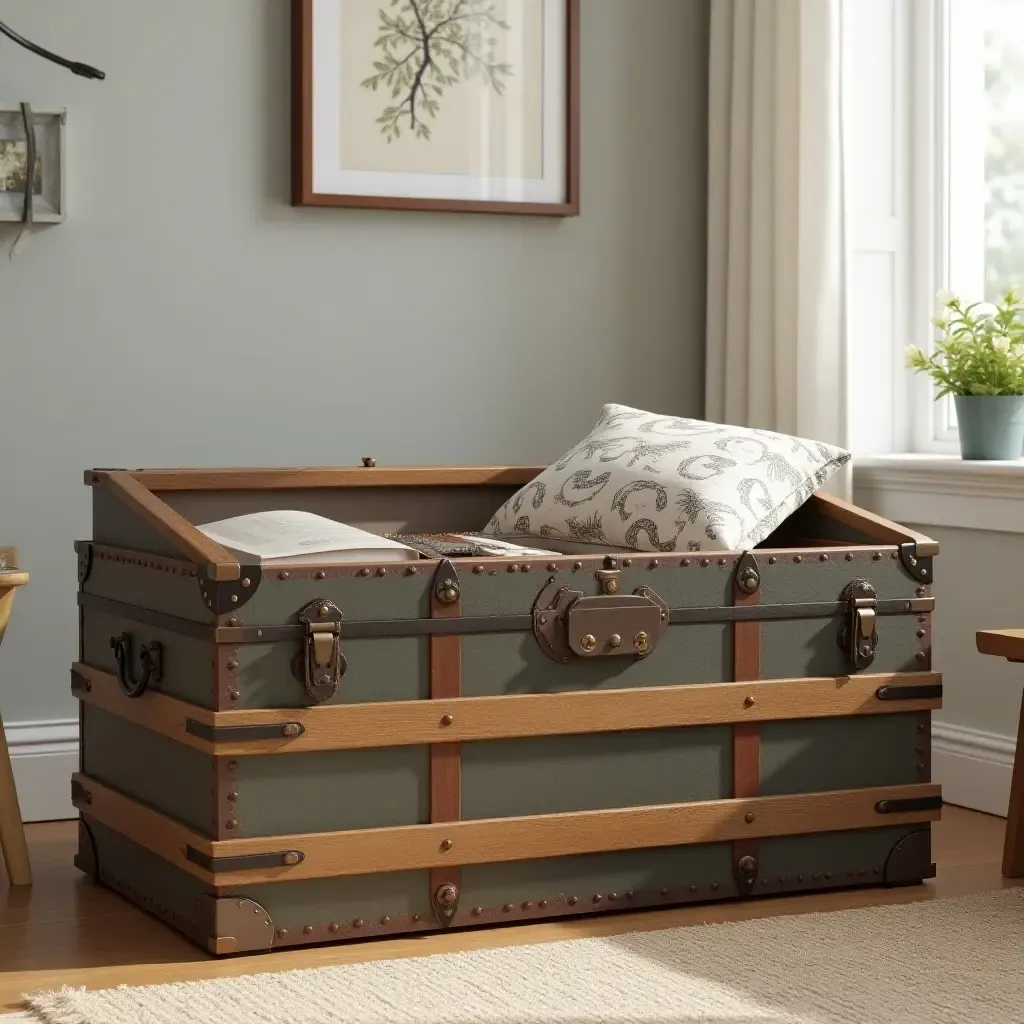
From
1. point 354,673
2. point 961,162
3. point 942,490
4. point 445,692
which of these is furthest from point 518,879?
point 961,162

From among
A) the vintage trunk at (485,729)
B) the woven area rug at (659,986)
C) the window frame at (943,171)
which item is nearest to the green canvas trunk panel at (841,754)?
the vintage trunk at (485,729)

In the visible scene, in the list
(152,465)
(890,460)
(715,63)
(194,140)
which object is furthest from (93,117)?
(890,460)

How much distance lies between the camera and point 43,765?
340 centimetres

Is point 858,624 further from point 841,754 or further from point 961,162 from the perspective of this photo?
point 961,162

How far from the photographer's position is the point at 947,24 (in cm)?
372

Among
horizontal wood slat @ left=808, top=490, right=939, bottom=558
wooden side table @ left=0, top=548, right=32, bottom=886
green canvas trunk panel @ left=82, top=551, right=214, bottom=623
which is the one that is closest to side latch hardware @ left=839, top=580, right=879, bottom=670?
horizontal wood slat @ left=808, top=490, right=939, bottom=558

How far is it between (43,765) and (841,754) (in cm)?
160

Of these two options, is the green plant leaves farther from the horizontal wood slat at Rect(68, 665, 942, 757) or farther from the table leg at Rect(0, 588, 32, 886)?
the table leg at Rect(0, 588, 32, 886)

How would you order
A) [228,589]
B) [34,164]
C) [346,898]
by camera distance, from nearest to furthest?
[228,589]
[346,898]
[34,164]

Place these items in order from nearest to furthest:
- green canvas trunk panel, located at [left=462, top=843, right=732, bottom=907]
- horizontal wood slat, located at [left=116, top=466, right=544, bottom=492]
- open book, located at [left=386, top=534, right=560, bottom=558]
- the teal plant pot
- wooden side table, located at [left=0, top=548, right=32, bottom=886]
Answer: green canvas trunk panel, located at [left=462, top=843, right=732, bottom=907], open book, located at [left=386, top=534, right=560, bottom=558], wooden side table, located at [left=0, top=548, right=32, bottom=886], horizontal wood slat, located at [left=116, top=466, right=544, bottom=492], the teal plant pot

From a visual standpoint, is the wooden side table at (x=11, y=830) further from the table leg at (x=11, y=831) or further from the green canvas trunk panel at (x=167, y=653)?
the green canvas trunk panel at (x=167, y=653)

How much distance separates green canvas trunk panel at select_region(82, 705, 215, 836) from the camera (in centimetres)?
243

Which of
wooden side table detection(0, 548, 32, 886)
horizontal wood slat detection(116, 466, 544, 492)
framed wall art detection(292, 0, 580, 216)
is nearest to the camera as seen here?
wooden side table detection(0, 548, 32, 886)

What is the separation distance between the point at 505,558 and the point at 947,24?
74.1 inches
